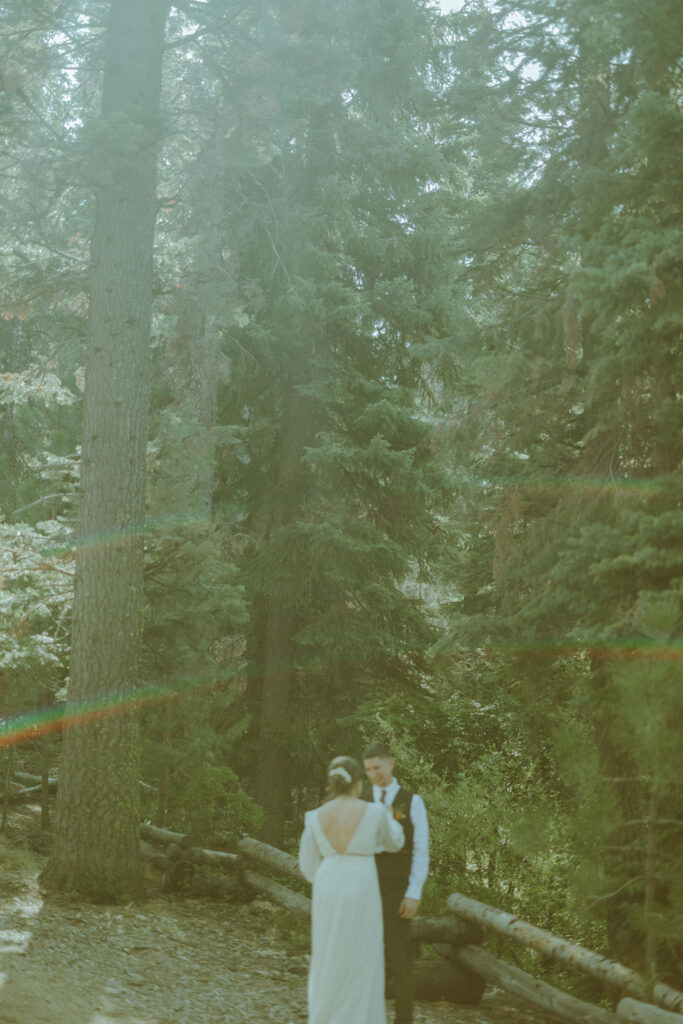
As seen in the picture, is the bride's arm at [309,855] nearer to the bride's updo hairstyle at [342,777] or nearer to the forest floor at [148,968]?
the bride's updo hairstyle at [342,777]

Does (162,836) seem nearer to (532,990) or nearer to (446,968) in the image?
(446,968)

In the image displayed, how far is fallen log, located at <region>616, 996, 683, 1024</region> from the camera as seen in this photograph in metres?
6.36

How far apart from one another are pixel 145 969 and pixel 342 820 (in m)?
4.25

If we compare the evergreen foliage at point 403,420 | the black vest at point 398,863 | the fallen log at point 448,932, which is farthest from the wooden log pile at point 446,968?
the black vest at point 398,863

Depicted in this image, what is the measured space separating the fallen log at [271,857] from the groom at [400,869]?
14.8 feet

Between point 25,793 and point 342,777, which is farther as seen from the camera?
point 25,793

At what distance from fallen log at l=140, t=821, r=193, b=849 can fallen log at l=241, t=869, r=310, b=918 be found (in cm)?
91

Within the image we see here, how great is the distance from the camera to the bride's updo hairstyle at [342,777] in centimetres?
611

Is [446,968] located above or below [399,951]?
below

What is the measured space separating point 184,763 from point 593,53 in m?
10.1

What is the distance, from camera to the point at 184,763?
1358 cm

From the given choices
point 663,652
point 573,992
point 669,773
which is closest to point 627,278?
point 663,652

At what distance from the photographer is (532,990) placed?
812cm

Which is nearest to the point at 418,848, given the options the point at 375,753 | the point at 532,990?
the point at 375,753
